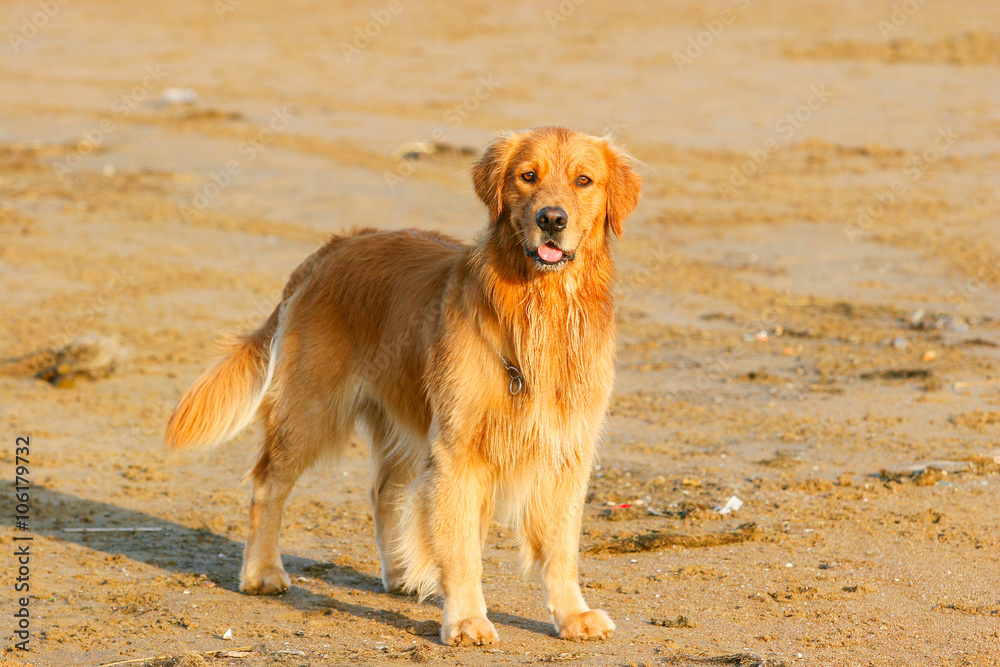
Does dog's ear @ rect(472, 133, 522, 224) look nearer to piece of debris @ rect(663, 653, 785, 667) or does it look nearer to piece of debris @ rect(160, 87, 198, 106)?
piece of debris @ rect(663, 653, 785, 667)

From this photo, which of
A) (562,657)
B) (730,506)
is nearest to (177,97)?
(730,506)

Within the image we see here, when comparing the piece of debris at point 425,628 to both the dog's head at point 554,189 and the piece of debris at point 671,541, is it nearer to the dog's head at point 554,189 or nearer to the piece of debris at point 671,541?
the piece of debris at point 671,541

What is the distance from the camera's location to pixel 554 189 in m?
4.85

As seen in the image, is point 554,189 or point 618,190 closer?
point 554,189

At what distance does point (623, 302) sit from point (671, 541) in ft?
→ 16.7

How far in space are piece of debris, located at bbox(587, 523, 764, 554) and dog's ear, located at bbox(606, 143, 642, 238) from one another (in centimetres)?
174

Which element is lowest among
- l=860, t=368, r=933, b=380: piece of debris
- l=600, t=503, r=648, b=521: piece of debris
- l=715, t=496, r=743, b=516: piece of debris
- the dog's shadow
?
the dog's shadow

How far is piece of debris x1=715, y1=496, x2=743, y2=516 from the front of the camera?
6.45m

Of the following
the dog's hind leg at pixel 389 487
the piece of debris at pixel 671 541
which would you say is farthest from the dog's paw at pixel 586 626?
the piece of debris at pixel 671 541

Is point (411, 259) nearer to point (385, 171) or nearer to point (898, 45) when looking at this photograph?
point (385, 171)

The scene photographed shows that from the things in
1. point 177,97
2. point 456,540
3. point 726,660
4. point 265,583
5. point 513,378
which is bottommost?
point 265,583

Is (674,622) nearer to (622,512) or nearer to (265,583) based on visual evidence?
(622,512)

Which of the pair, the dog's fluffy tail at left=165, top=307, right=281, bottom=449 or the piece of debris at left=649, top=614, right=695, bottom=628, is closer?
the piece of debris at left=649, top=614, right=695, bottom=628

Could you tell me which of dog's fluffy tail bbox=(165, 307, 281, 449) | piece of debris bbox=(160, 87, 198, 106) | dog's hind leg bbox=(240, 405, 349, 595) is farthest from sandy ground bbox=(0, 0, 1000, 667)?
dog's fluffy tail bbox=(165, 307, 281, 449)
